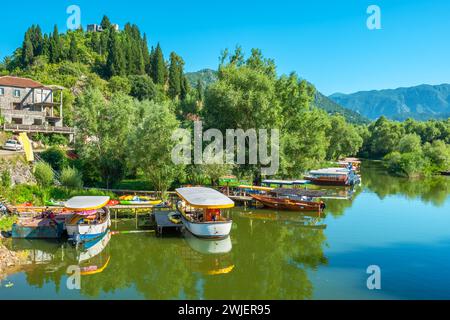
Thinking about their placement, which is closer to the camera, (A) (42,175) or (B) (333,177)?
(A) (42,175)

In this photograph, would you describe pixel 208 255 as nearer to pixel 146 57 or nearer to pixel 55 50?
pixel 55 50

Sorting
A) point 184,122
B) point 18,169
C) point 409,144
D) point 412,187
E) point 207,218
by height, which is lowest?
point 412,187

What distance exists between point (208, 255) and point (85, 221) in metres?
8.98

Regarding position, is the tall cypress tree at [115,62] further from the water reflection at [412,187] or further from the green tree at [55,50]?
the water reflection at [412,187]

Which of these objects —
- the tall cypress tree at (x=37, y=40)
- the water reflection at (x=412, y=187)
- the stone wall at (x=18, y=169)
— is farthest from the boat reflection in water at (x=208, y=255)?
the tall cypress tree at (x=37, y=40)

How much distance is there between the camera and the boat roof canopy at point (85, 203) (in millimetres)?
25711

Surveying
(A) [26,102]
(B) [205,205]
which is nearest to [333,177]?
(B) [205,205]

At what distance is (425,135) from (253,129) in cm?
8923

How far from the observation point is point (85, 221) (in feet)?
86.9

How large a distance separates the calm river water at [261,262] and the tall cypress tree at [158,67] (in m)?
75.2

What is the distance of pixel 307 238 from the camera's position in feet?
96.2

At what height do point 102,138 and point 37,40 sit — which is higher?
point 37,40
